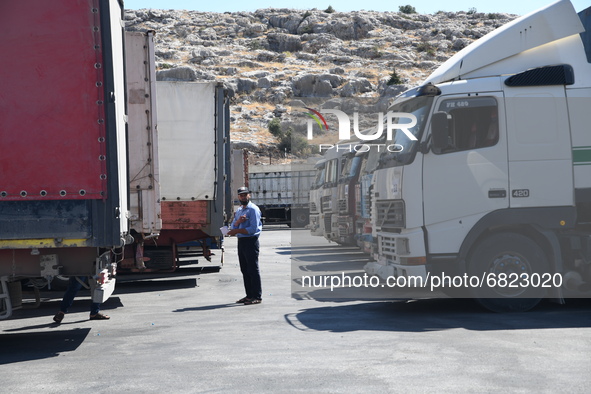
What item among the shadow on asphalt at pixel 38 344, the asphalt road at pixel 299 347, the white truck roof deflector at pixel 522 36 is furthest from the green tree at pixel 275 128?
the shadow on asphalt at pixel 38 344

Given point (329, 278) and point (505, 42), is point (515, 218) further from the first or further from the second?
point (329, 278)

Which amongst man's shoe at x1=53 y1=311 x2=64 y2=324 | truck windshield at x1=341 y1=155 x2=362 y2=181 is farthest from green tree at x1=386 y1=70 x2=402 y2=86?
man's shoe at x1=53 y1=311 x2=64 y2=324

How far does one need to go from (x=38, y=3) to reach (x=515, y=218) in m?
6.07

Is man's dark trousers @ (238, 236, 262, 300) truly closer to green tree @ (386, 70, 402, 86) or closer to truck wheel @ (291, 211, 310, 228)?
truck wheel @ (291, 211, 310, 228)

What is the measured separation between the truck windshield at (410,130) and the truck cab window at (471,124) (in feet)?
1.05

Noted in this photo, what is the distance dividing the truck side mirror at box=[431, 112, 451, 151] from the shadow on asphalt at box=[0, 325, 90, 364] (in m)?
4.85

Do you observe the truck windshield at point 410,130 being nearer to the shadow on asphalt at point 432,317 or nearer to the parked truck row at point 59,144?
the shadow on asphalt at point 432,317

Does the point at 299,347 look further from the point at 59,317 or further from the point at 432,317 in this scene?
the point at 59,317

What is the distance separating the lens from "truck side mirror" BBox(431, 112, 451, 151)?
9.33 meters

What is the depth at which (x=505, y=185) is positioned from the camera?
945 cm

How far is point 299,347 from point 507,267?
3.30 metres

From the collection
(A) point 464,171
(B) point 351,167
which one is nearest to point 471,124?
(A) point 464,171

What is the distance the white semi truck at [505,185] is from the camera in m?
9.44

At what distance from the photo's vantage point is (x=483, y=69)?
9.82 meters
